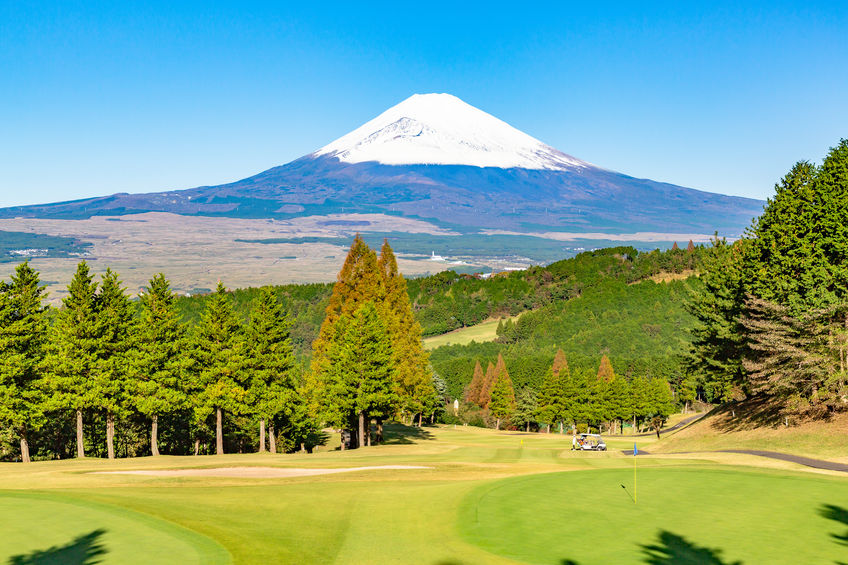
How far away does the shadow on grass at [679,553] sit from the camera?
1814cm

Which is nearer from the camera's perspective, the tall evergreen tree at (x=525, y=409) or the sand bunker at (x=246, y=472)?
the sand bunker at (x=246, y=472)

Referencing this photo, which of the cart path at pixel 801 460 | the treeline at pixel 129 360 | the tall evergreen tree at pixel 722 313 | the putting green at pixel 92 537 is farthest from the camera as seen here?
the tall evergreen tree at pixel 722 313

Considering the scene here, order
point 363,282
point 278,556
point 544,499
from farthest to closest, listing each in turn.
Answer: point 363,282, point 544,499, point 278,556

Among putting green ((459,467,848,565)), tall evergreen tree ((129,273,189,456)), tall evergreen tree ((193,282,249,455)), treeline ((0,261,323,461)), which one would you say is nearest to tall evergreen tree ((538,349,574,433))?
treeline ((0,261,323,461))

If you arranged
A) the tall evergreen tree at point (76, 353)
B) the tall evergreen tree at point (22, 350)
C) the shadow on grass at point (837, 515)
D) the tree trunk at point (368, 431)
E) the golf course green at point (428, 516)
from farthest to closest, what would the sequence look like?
the tree trunk at point (368, 431)
the tall evergreen tree at point (76, 353)
the tall evergreen tree at point (22, 350)
the shadow on grass at point (837, 515)
the golf course green at point (428, 516)

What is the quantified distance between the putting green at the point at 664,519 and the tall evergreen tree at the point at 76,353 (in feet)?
90.9

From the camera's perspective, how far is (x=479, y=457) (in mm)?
47188

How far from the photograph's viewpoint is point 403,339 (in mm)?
62219

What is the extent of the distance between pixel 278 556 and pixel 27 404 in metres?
30.6

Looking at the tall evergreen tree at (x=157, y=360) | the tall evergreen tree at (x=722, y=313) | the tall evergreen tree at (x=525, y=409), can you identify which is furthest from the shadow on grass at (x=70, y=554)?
the tall evergreen tree at (x=525, y=409)

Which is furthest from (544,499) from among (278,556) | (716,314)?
(716,314)

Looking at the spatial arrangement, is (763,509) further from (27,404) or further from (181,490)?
(27,404)

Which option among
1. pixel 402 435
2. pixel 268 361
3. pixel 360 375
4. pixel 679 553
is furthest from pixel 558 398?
pixel 679 553

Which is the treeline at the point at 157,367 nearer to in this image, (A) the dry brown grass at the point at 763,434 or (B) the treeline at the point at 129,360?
(B) the treeline at the point at 129,360
